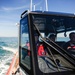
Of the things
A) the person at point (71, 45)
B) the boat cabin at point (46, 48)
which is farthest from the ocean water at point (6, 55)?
the person at point (71, 45)

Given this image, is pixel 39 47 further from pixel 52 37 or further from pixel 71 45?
pixel 71 45

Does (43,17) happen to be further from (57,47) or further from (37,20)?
(57,47)

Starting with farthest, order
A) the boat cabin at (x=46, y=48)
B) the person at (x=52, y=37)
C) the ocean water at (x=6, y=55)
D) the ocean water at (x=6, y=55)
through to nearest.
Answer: the ocean water at (x=6, y=55) → the ocean water at (x=6, y=55) → the person at (x=52, y=37) → the boat cabin at (x=46, y=48)

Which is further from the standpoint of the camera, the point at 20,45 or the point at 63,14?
the point at 20,45

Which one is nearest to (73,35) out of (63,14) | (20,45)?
(63,14)

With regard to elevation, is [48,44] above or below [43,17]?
below

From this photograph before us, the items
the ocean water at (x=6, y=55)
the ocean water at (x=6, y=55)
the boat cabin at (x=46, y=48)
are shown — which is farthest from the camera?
the ocean water at (x=6, y=55)

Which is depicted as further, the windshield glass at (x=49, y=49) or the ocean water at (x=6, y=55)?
the ocean water at (x=6, y=55)

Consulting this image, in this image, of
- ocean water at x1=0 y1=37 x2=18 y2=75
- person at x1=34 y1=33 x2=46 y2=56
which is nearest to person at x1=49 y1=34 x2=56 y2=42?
person at x1=34 y1=33 x2=46 y2=56

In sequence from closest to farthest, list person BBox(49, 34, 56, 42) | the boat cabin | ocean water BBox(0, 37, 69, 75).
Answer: the boat cabin, person BBox(49, 34, 56, 42), ocean water BBox(0, 37, 69, 75)

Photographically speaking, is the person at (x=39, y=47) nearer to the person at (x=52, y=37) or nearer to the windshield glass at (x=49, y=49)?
the windshield glass at (x=49, y=49)

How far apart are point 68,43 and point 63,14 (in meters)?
0.48

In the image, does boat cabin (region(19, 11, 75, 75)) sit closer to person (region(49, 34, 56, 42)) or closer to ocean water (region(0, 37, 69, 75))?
person (region(49, 34, 56, 42))

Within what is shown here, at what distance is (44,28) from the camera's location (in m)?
2.82
